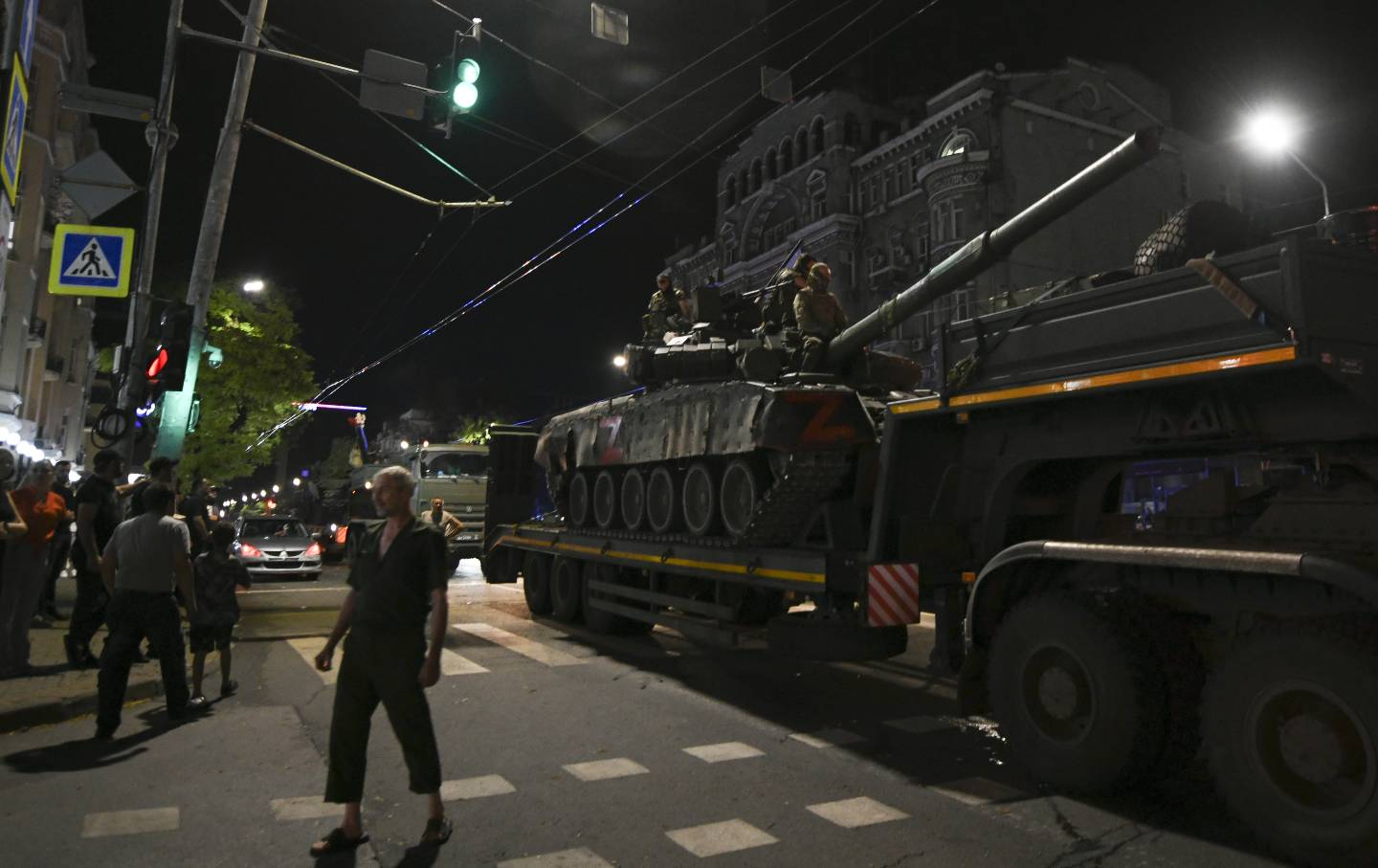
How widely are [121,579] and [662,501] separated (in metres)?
5.42

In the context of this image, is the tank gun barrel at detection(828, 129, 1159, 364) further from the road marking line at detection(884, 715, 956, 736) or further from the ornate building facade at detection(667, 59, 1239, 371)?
the ornate building facade at detection(667, 59, 1239, 371)

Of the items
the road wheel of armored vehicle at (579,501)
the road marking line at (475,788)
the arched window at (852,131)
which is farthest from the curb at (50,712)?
the arched window at (852,131)

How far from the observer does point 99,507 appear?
8.39m

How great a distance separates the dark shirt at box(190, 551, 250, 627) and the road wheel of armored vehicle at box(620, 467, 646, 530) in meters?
4.51

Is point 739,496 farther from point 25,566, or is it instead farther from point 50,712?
point 25,566

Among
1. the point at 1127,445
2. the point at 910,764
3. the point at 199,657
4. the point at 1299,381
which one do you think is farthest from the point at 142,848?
the point at 1299,381

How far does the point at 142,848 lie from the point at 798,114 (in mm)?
46550

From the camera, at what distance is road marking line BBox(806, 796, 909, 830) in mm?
4551

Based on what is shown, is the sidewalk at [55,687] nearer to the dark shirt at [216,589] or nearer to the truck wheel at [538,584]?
the dark shirt at [216,589]

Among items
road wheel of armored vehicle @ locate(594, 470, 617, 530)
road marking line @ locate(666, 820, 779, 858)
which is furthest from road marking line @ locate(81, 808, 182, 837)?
road wheel of armored vehicle @ locate(594, 470, 617, 530)

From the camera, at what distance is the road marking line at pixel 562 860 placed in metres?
3.97

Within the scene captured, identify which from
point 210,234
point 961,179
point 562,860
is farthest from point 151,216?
point 961,179

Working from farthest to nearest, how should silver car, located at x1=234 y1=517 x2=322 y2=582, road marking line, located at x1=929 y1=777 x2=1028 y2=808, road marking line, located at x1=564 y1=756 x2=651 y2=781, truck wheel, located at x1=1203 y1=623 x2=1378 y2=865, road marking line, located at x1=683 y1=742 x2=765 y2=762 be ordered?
silver car, located at x1=234 y1=517 x2=322 y2=582 < road marking line, located at x1=683 y1=742 x2=765 y2=762 < road marking line, located at x1=564 y1=756 x2=651 y2=781 < road marking line, located at x1=929 y1=777 x2=1028 y2=808 < truck wheel, located at x1=1203 y1=623 x2=1378 y2=865

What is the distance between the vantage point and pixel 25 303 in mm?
24750
